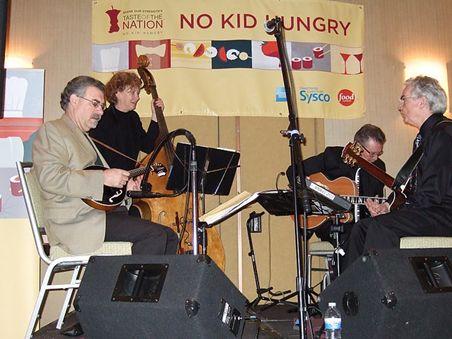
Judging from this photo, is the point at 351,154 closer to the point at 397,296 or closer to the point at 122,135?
the point at 122,135

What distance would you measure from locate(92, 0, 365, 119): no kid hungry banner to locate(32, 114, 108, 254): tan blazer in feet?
6.29

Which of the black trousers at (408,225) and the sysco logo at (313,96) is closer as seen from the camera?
the black trousers at (408,225)

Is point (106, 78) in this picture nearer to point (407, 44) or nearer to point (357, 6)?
point (357, 6)

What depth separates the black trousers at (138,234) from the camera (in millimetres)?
2727

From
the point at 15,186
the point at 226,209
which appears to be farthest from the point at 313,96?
the point at 15,186

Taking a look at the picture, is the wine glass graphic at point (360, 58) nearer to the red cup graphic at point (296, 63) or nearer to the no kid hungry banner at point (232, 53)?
the no kid hungry banner at point (232, 53)

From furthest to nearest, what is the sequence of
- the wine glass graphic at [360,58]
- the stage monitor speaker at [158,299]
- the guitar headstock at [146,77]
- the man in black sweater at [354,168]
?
the wine glass graphic at [360,58] < the man in black sweater at [354,168] < the guitar headstock at [146,77] < the stage monitor speaker at [158,299]

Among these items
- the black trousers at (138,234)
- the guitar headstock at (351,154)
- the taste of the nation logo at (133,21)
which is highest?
the taste of the nation logo at (133,21)

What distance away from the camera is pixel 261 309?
385 cm

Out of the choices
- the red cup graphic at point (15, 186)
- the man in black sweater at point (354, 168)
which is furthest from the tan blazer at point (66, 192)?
the man in black sweater at point (354, 168)

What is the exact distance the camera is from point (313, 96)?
4832mm

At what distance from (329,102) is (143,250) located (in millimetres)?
2744

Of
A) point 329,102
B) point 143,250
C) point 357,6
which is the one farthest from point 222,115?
point 143,250

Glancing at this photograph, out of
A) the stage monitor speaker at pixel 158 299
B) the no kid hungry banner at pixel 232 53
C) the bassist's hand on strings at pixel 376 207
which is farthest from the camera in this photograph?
the no kid hungry banner at pixel 232 53
